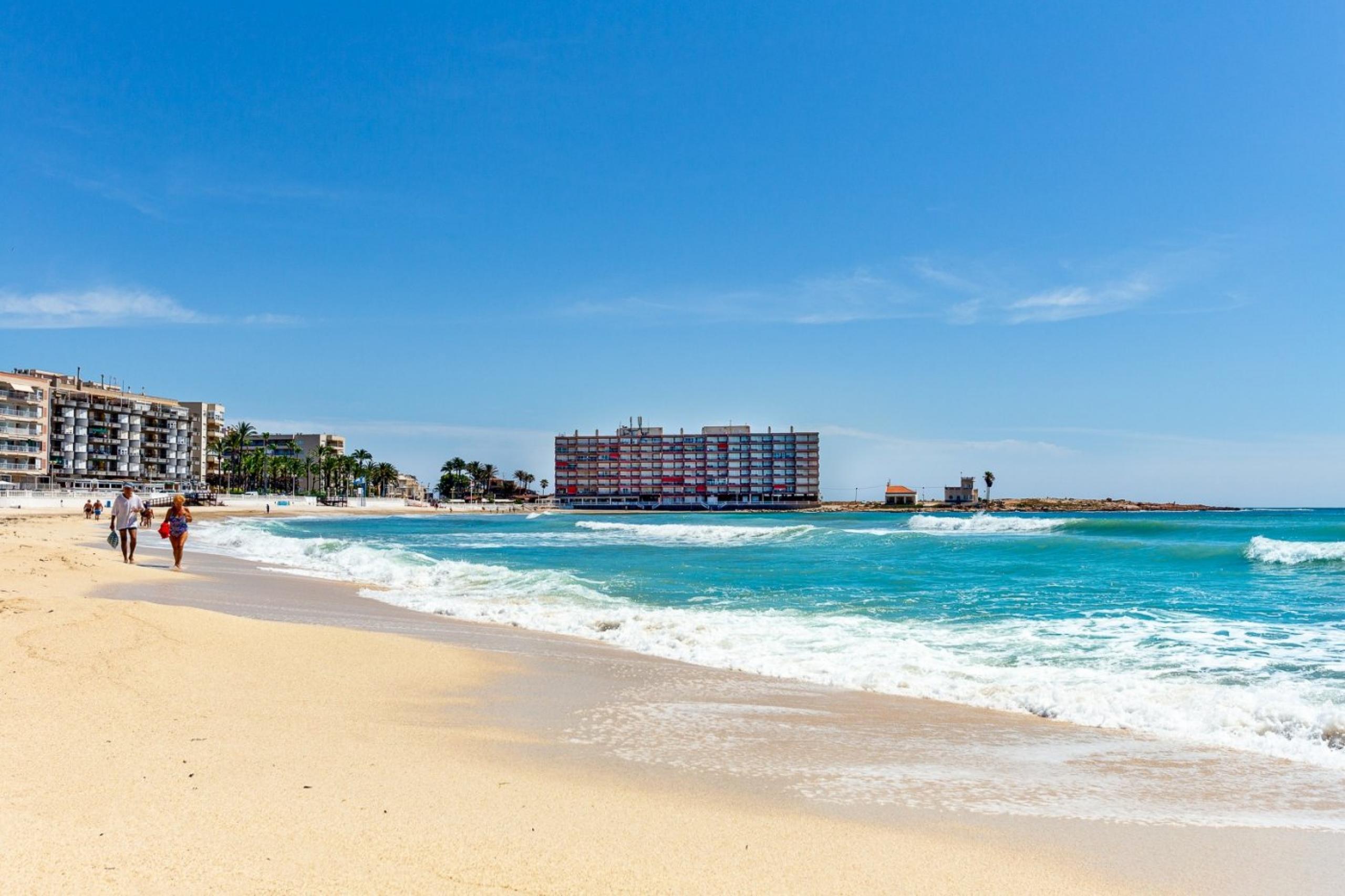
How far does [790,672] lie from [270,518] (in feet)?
241

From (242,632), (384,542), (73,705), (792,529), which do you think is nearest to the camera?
(73,705)

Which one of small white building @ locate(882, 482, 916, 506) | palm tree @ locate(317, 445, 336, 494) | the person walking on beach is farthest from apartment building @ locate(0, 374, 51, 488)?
small white building @ locate(882, 482, 916, 506)

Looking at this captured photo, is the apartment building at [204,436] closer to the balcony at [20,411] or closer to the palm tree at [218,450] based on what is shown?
the palm tree at [218,450]

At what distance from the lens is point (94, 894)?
293 centimetres

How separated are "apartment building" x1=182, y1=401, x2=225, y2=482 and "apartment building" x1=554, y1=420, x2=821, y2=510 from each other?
215ft

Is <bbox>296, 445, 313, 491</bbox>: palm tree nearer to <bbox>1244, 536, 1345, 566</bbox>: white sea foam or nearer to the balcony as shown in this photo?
the balcony

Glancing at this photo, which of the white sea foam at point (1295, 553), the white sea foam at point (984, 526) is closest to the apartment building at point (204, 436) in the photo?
the white sea foam at point (984, 526)

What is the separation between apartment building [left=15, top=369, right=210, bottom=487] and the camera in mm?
104125

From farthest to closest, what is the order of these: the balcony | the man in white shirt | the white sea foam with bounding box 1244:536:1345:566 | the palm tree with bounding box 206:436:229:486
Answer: the palm tree with bounding box 206:436:229:486 → the balcony → the white sea foam with bounding box 1244:536:1345:566 → the man in white shirt

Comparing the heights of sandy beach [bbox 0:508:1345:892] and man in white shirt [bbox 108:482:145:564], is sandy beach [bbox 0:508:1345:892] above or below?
below

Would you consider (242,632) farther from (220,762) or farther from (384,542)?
(384,542)

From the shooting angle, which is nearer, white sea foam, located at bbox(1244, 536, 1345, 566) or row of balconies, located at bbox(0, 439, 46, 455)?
white sea foam, located at bbox(1244, 536, 1345, 566)

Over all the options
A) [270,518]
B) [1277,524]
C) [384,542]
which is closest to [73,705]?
[384,542]

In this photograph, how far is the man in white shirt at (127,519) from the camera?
18281mm
